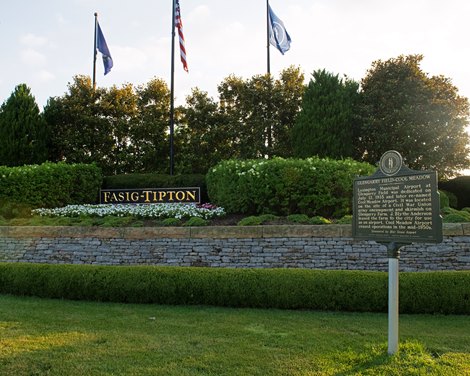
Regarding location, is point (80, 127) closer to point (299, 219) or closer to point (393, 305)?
point (299, 219)

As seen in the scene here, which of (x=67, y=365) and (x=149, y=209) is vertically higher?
(x=149, y=209)

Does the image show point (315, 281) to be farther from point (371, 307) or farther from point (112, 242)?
point (112, 242)

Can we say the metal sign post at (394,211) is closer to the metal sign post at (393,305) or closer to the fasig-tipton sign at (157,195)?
the metal sign post at (393,305)

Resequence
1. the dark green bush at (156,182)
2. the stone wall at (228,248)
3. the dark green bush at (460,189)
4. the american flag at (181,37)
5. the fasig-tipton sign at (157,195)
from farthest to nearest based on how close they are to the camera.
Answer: the american flag at (181,37), the dark green bush at (460,189), the dark green bush at (156,182), the fasig-tipton sign at (157,195), the stone wall at (228,248)

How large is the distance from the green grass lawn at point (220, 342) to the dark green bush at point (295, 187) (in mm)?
4218

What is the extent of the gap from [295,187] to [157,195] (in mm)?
4657

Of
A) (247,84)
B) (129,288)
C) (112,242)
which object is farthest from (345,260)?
(247,84)

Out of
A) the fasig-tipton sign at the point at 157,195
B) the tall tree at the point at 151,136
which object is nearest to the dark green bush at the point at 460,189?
the fasig-tipton sign at the point at 157,195

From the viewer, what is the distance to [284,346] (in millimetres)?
4164

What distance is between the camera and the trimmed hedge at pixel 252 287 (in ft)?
19.3

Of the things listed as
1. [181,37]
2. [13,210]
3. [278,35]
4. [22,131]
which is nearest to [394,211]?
[13,210]

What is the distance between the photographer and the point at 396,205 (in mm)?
4102

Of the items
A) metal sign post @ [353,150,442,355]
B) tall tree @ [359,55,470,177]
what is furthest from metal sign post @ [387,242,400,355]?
tall tree @ [359,55,470,177]

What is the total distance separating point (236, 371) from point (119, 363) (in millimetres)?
997
